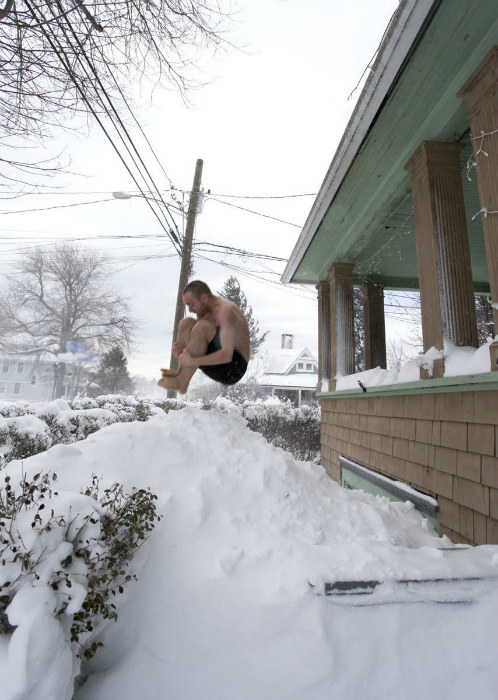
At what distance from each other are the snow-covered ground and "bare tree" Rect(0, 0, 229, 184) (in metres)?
2.48

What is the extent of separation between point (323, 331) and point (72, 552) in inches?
216

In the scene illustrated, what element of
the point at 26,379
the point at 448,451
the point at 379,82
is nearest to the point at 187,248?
the point at 379,82

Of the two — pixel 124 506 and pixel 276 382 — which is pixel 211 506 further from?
pixel 276 382

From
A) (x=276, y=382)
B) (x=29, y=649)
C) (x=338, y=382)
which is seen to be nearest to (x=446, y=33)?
(x=29, y=649)

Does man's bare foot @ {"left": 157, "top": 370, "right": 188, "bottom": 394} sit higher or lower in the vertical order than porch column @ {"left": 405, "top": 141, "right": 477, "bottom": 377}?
lower

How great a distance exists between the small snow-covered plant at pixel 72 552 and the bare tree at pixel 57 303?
51.6ft

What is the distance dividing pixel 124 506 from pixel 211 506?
46 centimetres

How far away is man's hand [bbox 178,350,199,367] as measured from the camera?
8.68ft

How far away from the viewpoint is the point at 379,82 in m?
2.46

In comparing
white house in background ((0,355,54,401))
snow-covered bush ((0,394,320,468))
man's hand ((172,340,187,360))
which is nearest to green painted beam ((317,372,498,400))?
man's hand ((172,340,187,360))

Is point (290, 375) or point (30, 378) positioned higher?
point (290, 375)

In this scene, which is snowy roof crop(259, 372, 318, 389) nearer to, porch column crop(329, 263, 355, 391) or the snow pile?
porch column crop(329, 263, 355, 391)

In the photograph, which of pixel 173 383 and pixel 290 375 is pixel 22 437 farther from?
pixel 290 375

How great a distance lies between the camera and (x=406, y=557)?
1687mm
